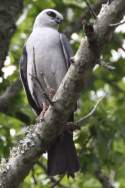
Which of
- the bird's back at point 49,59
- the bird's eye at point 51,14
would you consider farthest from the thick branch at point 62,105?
the bird's eye at point 51,14

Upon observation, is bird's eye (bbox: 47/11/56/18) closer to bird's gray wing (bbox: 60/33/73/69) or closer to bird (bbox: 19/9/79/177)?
bird (bbox: 19/9/79/177)

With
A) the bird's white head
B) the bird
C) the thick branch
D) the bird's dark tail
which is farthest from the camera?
the bird's white head

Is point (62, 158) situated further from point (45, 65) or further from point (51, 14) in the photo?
point (51, 14)

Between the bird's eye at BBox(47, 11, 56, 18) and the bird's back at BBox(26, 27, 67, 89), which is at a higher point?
the bird's eye at BBox(47, 11, 56, 18)

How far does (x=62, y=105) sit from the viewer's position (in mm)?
4746

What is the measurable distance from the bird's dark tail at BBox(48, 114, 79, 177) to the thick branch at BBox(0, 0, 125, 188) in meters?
0.83

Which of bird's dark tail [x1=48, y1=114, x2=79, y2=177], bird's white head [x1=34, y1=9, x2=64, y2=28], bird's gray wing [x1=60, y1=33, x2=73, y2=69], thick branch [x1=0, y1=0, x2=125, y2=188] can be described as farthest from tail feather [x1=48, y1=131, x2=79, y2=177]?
bird's white head [x1=34, y1=9, x2=64, y2=28]

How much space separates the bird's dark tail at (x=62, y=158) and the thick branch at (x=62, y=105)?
2.71 ft

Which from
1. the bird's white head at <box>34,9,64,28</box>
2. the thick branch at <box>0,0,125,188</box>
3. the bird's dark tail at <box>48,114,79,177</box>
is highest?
the bird's white head at <box>34,9,64,28</box>

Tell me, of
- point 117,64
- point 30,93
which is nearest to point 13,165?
point 30,93

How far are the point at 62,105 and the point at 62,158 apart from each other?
1.23 meters

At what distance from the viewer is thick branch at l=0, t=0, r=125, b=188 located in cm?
457

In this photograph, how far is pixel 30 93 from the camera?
277 inches

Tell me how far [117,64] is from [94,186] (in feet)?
6.04
